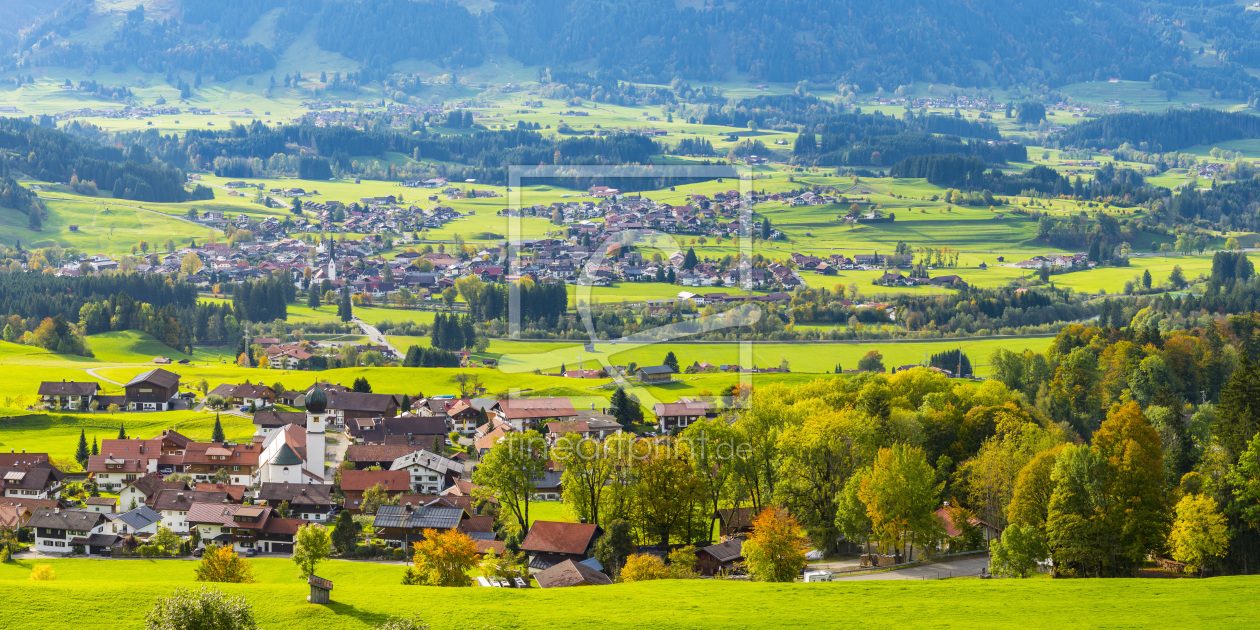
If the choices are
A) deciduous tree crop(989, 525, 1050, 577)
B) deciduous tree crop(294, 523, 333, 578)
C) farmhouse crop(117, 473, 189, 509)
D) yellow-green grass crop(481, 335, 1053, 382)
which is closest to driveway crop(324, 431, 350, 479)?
farmhouse crop(117, 473, 189, 509)

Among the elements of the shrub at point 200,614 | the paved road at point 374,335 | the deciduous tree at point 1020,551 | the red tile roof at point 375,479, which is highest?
the shrub at point 200,614

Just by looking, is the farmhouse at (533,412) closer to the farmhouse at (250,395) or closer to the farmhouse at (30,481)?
the farmhouse at (250,395)

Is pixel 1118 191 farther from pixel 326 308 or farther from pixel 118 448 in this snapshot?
pixel 118 448

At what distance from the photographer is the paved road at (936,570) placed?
35681 mm

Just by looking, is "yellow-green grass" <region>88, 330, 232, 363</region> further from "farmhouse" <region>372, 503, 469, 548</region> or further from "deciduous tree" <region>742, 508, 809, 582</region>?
"deciduous tree" <region>742, 508, 809, 582</region>

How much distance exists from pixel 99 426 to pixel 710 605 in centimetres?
4523

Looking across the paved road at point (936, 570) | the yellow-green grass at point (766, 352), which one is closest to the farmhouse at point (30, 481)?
the yellow-green grass at point (766, 352)

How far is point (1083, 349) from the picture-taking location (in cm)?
6072

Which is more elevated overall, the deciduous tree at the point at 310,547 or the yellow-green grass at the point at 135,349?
the deciduous tree at the point at 310,547

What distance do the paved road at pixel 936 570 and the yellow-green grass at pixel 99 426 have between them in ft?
122

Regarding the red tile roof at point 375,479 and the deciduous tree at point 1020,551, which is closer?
the deciduous tree at point 1020,551

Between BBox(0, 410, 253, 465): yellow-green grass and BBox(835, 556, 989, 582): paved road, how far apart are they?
37.2 m

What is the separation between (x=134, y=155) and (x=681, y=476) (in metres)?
178

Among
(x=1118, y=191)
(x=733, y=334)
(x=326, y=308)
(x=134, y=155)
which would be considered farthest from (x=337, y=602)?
(x=134, y=155)
